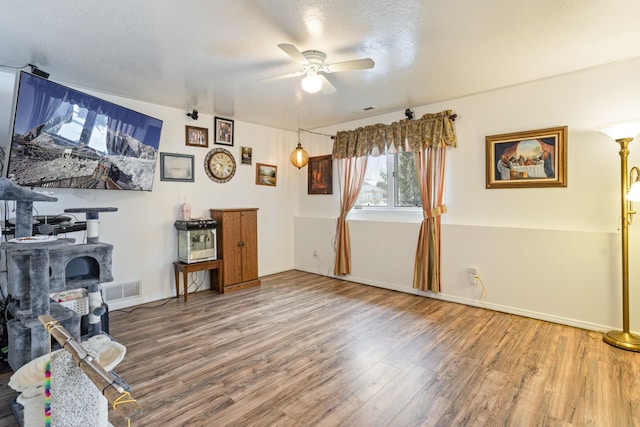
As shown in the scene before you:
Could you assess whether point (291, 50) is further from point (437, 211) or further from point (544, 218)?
point (544, 218)

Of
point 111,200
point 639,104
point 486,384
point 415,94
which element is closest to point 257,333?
point 486,384

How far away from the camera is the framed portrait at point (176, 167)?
420 cm

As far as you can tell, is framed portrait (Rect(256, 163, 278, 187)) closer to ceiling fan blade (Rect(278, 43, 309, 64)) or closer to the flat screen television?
the flat screen television

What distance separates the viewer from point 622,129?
271cm

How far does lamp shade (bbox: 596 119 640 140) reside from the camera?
2.65 metres

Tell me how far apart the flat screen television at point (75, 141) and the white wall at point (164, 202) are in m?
0.33

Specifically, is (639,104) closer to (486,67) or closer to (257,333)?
(486,67)

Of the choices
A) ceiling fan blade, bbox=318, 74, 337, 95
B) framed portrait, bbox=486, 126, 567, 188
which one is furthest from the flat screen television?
framed portrait, bbox=486, 126, 567, 188

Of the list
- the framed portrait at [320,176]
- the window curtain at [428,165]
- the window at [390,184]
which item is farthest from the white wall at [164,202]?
the window curtain at [428,165]

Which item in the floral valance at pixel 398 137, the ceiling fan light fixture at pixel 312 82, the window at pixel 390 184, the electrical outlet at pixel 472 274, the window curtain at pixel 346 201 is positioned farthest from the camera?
the window curtain at pixel 346 201

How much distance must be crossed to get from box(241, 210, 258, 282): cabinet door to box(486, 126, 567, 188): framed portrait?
323cm

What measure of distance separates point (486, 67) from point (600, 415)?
284cm

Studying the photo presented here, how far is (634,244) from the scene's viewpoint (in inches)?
114

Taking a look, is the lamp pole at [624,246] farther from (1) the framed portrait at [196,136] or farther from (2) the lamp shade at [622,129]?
(1) the framed portrait at [196,136]
